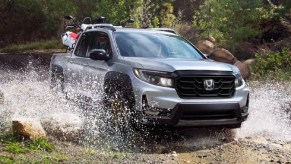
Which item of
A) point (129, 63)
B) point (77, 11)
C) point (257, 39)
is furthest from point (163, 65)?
point (77, 11)

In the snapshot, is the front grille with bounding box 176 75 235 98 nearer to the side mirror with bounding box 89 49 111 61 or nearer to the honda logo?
the honda logo

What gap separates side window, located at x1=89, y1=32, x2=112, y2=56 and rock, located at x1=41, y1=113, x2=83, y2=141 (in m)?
1.21

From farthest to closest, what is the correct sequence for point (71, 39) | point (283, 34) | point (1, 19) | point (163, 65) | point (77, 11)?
point (1, 19) < point (77, 11) < point (283, 34) < point (71, 39) < point (163, 65)

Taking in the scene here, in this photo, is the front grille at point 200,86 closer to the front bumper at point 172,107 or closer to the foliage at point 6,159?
the front bumper at point 172,107

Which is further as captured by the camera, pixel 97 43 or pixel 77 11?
pixel 77 11

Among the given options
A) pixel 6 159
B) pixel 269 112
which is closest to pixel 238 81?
pixel 269 112

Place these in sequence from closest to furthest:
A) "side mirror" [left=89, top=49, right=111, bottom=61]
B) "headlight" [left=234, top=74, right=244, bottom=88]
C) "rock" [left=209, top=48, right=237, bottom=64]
Result: "headlight" [left=234, top=74, right=244, bottom=88] → "side mirror" [left=89, top=49, right=111, bottom=61] → "rock" [left=209, top=48, right=237, bottom=64]

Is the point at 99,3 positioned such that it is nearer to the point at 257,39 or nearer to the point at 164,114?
the point at 257,39

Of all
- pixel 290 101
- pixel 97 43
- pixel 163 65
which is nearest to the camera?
pixel 163 65

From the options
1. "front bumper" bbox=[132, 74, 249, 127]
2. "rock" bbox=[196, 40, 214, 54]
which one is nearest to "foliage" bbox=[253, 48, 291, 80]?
"rock" bbox=[196, 40, 214, 54]

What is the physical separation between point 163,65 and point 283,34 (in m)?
13.4

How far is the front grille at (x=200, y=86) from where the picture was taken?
23.0 ft

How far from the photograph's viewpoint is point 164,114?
689cm

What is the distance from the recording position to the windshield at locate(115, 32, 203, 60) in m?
8.09
